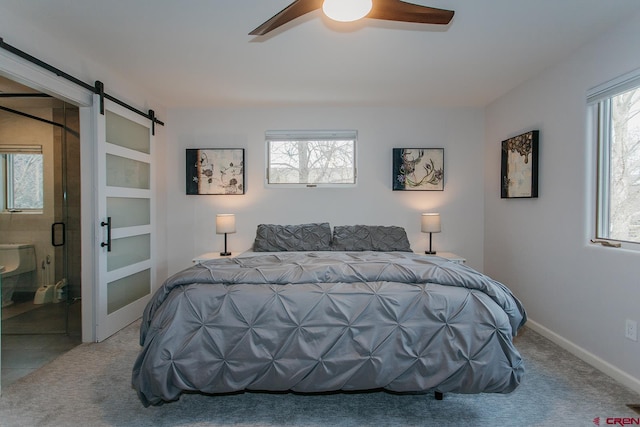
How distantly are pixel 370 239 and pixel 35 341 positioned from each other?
3.25 metres

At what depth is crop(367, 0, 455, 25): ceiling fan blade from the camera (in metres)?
1.64

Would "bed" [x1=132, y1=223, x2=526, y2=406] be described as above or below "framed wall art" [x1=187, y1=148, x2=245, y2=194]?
below

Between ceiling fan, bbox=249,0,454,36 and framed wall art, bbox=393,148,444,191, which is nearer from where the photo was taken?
ceiling fan, bbox=249,0,454,36

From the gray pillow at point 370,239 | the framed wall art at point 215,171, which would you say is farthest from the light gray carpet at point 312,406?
the framed wall art at point 215,171

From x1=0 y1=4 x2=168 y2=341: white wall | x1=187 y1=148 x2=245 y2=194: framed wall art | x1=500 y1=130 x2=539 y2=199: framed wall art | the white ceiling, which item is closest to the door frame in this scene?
x1=0 y1=4 x2=168 y2=341: white wall

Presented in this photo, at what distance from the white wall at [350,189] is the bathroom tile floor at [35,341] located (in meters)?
1.26

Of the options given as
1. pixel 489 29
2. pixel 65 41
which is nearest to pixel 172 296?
pixel 65 41

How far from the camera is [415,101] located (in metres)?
4.02

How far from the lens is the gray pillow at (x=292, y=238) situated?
12.6 ft

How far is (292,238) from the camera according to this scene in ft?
12.7

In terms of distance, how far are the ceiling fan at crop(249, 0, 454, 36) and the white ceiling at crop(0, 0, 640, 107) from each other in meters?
0.45

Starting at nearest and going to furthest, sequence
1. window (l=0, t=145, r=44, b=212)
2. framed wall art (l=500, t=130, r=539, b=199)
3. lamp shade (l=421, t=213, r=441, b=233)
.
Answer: framed wall art (l=500, t=130, r=539, b=199) < window (l=0, t=145, r=44, b=212) < lamp shade (l=421, t=213, r=441, b=233)

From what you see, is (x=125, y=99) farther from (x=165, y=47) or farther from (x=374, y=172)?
(x=374, y=172)

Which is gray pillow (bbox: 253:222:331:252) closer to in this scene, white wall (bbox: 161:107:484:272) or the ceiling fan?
white wall (bbox: 161:107:484:272)
